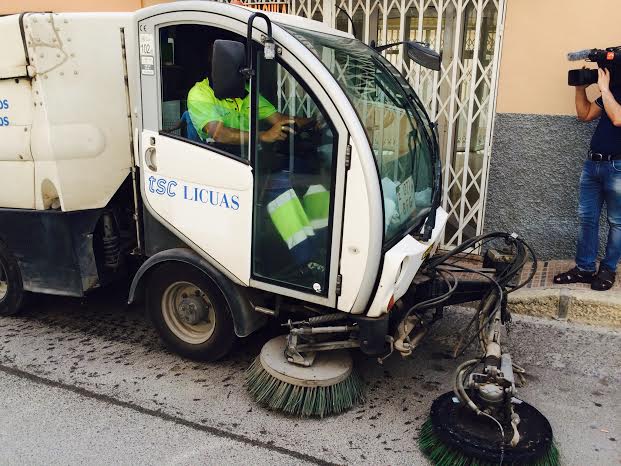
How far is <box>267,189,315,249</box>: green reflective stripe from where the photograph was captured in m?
3.13

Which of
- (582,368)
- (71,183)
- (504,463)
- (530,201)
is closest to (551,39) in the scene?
(530,201)

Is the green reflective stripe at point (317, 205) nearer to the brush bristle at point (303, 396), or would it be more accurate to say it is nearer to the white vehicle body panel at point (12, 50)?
the brush bristle at point (303, 396)

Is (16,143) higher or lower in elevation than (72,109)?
lower

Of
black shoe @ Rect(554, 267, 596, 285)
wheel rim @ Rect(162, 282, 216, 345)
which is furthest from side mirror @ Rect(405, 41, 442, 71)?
black shoe @ Rect(554, 267, 596, 285)

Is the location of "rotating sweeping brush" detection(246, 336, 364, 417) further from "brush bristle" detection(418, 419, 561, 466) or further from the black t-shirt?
the black t-shirt

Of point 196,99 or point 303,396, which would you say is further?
point 196,99

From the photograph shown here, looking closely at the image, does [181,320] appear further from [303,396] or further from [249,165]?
[249,165]

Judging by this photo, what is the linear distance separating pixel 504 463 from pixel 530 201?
3199 mm

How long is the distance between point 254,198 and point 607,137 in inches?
116

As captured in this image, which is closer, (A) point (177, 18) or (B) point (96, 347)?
(A) point (177, 18)

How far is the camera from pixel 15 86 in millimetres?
3738

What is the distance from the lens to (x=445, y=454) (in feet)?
9.08

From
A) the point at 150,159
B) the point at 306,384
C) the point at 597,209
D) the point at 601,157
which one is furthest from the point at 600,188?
the point at 150,159

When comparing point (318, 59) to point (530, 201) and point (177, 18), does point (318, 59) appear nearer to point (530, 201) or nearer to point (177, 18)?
point (177, 18)
